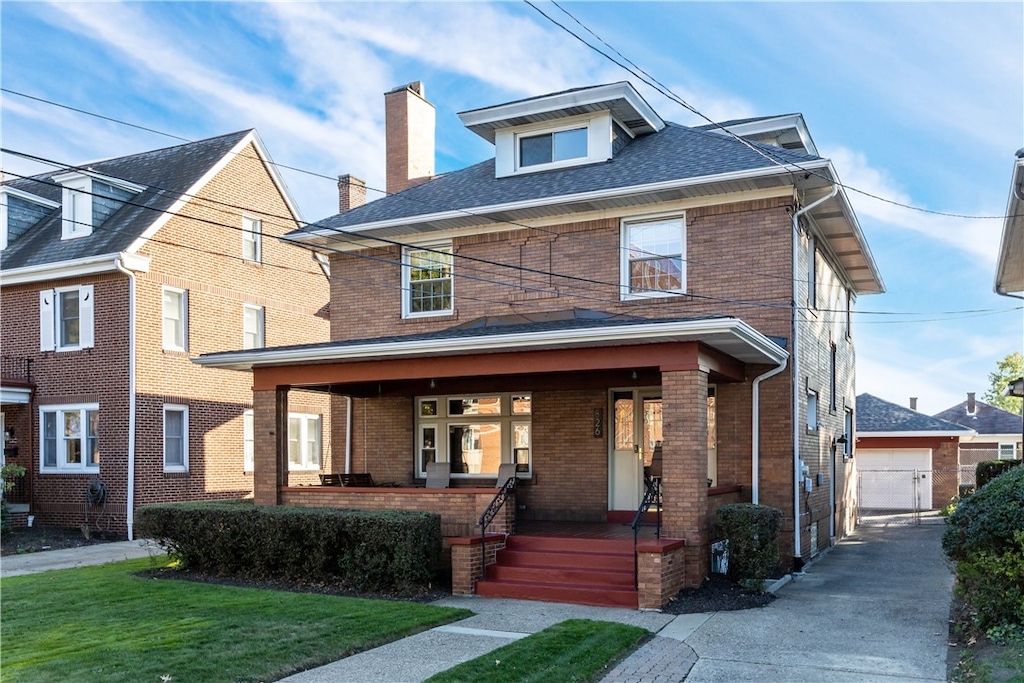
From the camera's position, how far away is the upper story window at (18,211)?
23656 millimetres

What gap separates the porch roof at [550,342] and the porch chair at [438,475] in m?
3.34

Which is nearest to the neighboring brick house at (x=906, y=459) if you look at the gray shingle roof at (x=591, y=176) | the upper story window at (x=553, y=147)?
the gray shingle roof at (x=591, y=176)

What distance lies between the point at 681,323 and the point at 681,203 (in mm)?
4279

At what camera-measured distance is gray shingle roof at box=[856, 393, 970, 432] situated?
30406 millimetres

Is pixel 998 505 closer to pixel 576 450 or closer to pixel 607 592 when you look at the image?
pixel 607 592

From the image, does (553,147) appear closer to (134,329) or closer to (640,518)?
(640,518)

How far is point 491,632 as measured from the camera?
9711mm

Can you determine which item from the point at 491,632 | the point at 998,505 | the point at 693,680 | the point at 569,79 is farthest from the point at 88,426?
the point at 998,505

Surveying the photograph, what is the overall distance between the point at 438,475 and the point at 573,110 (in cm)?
710

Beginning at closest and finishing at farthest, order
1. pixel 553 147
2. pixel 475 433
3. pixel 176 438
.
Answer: pixel 475 433 < pixel 553 147 < pixel 176 438

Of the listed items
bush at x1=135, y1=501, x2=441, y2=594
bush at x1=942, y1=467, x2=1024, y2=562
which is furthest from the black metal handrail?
bush at x1=942, y1=467, x2=1024, y2=562

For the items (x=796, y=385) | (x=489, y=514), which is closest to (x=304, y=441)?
(x=489, y=514)

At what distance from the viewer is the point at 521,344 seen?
12734 mm

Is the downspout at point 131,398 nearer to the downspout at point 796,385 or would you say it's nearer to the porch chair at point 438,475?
the porch chair at point 438,475
